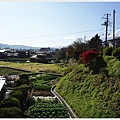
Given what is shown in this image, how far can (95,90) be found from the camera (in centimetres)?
1163

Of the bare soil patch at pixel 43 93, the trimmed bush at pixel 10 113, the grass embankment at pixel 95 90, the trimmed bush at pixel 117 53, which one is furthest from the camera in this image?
the bare soil patch at pixel 43 93

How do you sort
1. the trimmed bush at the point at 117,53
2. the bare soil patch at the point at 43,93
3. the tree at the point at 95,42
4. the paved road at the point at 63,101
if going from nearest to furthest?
the paved road at the point at 63,101, the trimmed bush at the point at 117,53, the bare soil patch at the point at 43,93, the tree at the point at 95,42

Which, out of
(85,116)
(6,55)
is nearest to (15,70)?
(6,55)

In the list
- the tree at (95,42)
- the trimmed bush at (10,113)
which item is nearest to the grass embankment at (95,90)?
the trimmed bush at (10,113)

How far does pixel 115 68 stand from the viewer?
1220 cm

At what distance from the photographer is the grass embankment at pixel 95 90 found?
9.80m

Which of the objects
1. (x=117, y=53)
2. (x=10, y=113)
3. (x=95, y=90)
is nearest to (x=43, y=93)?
(x=95, y=90)

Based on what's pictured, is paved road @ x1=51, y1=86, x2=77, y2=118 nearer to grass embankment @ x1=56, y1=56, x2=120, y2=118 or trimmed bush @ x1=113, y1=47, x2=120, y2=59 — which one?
grass embankment @ x1=56, y1=56, x2=120, y2=118

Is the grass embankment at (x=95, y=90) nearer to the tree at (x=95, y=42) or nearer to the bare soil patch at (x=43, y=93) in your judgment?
the bare soil patch at (x=43, y=93)

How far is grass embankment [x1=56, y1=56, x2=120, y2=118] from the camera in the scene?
980 cm

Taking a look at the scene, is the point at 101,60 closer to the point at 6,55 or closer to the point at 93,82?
the point at 93,82

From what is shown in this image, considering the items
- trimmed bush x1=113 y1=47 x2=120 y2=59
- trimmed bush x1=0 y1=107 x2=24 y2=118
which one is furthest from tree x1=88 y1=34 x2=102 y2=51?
trimmed bush x1=0 y1=107 x2=24 y2=118

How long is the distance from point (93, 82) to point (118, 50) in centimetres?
248

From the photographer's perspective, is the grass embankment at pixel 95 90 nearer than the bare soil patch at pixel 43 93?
Yes
